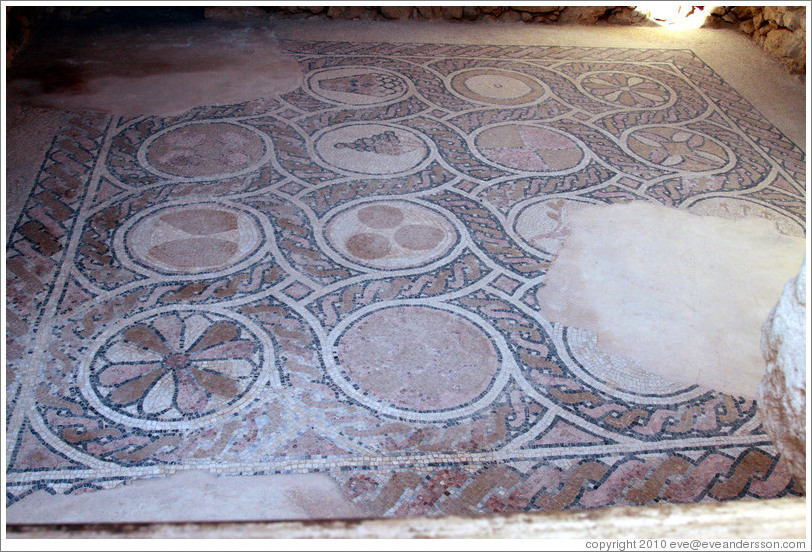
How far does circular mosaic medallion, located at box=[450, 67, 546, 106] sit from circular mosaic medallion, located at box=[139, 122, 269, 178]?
3.85ft

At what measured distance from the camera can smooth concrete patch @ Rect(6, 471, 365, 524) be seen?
1487 millimetres

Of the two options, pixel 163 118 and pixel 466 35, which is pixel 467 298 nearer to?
pixel 163 118

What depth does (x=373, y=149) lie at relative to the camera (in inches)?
118

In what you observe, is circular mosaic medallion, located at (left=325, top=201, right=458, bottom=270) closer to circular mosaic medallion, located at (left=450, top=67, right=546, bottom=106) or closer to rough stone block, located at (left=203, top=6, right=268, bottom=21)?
circular mosaic medallion, located at (left=450, top=67, right=546, bottom=106)

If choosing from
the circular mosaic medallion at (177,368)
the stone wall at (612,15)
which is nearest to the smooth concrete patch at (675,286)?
the circular mosaic medallion at (177,368)

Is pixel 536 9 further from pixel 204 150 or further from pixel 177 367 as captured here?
pixel 177 367

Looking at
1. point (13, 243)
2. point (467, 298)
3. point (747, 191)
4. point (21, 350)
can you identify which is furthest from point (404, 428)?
point (747, 191)

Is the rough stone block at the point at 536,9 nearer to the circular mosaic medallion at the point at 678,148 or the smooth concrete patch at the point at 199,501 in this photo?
the circular mosaic medallion at the point at 678,148

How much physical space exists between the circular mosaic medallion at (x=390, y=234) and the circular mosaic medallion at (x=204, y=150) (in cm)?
57

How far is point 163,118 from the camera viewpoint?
10.3ft

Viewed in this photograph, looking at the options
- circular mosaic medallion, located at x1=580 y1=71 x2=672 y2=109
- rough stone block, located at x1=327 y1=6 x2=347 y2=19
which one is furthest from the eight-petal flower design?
rough stone block, located at x1=327 y1=6 x2=347 y2=19

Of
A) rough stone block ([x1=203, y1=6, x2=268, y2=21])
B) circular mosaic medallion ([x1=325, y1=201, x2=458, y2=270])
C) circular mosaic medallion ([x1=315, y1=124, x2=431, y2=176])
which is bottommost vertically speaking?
circular mosaic medallion ([x1=325, y1=201, x2=458, y2=270])

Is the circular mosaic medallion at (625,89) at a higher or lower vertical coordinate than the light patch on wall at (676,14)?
lower

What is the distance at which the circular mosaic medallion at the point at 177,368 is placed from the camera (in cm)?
177
